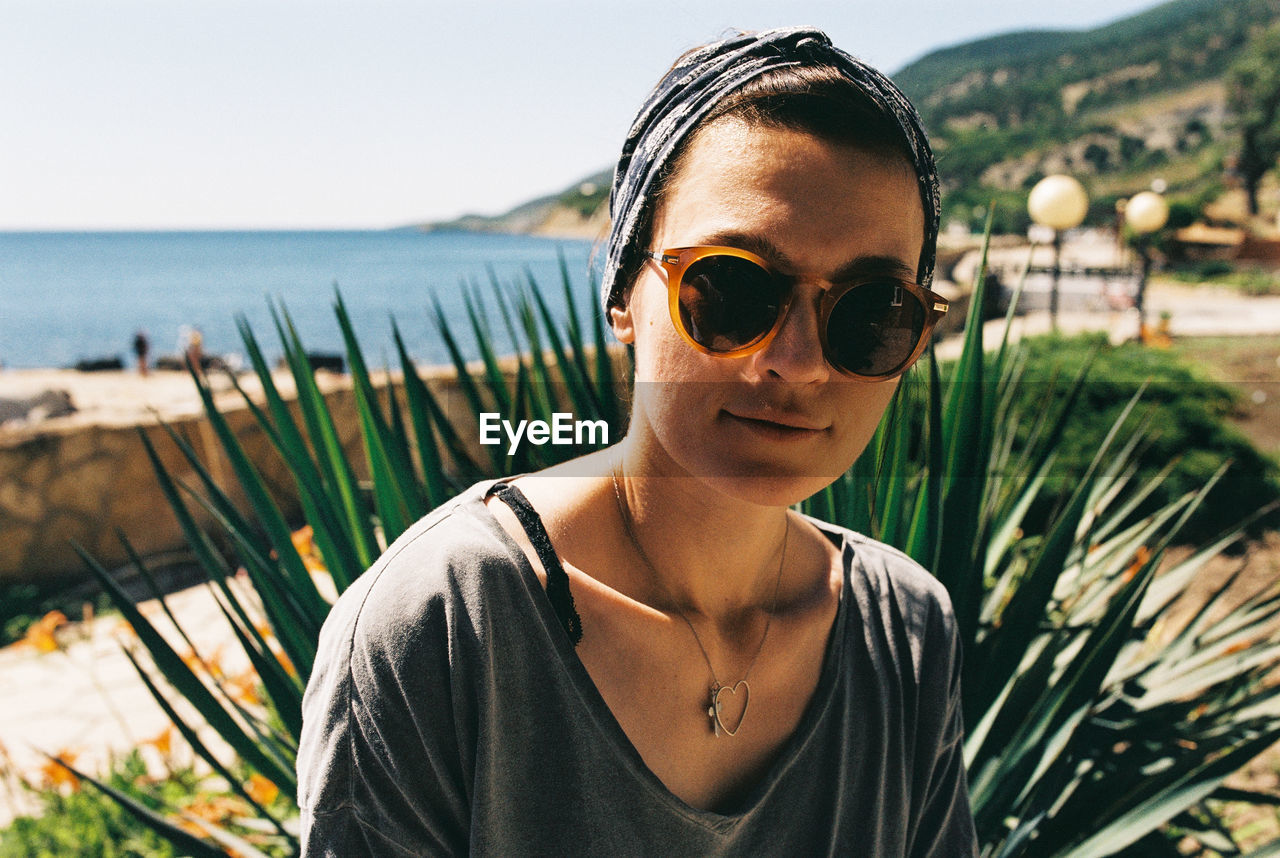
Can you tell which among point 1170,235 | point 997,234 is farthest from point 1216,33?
point 1170,235

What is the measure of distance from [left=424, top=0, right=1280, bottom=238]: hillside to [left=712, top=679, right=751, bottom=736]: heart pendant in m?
38.9

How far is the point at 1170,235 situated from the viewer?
88.9 ft

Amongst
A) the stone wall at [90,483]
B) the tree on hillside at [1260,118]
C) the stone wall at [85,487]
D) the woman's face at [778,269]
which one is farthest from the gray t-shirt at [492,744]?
the tree on hillside at [1260,118]

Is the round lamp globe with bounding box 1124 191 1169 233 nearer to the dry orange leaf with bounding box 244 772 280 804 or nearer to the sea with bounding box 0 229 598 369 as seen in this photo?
the sea with bounding box 0 229 598 369

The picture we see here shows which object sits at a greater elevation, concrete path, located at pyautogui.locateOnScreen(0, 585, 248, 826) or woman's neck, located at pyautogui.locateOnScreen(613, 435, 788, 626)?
woman's neck, located at pyautogui.locateOnScreen(613, 435, 788, 626)

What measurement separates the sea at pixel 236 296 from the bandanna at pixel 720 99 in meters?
1.05

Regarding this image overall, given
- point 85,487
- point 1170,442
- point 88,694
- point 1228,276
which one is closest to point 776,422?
point 88,694

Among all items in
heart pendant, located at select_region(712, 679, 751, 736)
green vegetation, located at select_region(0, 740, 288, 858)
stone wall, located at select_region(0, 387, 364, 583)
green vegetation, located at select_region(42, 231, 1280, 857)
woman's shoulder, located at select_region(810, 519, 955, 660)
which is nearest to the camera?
heart pendant, located at select_region(712, 679, 751, 736)

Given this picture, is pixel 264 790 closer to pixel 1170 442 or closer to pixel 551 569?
pixel 551 569

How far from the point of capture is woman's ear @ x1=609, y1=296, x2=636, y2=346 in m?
0.99

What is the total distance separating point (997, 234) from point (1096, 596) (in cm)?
4359

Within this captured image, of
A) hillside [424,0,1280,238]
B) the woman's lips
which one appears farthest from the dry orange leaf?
hillside [424,0,1280,238]

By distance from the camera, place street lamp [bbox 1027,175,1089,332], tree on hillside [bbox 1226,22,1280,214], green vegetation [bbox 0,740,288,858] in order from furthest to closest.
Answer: tree on hillside [bbox 1226,22,1280,214] → street lamp [bbox 1027,175,1089,332] → green vegetation [bbox 0,740,288,858]

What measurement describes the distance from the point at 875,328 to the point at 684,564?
0.36 m
